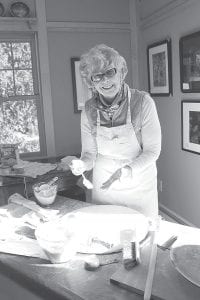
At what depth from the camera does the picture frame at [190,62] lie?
10.5 ft

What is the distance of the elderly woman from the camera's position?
206 centimetres

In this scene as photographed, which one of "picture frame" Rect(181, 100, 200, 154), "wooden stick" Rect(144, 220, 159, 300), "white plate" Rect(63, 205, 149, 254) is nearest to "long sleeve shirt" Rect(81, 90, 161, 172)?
"white plate" Rect(63, 205, 149, 254)

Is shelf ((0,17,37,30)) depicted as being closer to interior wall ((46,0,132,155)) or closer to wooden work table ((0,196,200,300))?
interior wall ((46,0,132,155))

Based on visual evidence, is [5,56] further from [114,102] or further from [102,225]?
[102,225]

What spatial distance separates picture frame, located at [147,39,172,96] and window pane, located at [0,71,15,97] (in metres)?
1.62

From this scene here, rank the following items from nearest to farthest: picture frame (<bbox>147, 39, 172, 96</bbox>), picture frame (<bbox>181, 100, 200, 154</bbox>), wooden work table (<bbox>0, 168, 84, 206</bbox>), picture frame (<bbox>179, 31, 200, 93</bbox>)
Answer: wooden work table (<bbox>0, 168, 84, 206</bbox>), picture frame (<bbox>179, 31, 200, 93</bbox>), picture frame (<bbox>181, 100, 200, 154</bbox>), picture frame (<bbox>147, 39, 172, 96</bbox>)

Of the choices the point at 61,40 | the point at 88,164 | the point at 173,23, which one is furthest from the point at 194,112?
the point at 61,40

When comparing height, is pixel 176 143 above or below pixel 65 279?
above

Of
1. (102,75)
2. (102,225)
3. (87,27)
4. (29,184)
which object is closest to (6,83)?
(87,27)

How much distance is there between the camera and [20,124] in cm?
413

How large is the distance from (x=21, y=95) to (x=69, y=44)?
819mm

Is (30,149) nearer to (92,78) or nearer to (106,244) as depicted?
(92,78)

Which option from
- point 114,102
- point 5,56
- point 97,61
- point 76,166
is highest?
point 5,56

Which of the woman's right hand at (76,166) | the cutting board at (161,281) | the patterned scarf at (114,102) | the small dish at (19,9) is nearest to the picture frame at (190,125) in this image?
the patterned scarf at (114,102)
